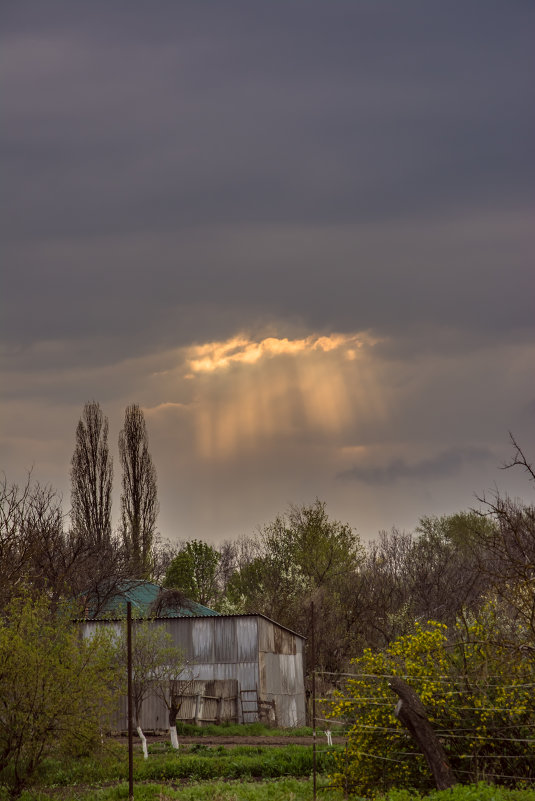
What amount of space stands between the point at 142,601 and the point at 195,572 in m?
26.0

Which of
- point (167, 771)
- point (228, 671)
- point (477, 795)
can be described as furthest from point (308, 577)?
point (477, 795)

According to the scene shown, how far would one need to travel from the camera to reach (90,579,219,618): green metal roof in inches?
1741

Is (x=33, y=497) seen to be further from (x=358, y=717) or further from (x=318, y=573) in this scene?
(x=358, y=717)

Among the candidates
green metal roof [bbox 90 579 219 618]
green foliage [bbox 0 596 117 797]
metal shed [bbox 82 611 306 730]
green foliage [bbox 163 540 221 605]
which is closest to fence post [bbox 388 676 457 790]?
green foliage [bbox 0 596 117 797]

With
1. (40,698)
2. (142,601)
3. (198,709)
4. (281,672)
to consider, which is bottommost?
(198,709)

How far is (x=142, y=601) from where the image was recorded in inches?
1810

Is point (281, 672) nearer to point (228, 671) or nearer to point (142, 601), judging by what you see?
point (228, 671)

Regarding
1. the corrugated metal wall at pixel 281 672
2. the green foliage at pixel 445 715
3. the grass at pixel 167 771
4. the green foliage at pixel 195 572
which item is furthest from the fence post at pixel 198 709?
the green foliage at pixel 195 572

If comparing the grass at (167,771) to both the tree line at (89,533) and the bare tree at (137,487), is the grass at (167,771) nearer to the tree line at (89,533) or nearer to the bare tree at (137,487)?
the tree line at (89,533)

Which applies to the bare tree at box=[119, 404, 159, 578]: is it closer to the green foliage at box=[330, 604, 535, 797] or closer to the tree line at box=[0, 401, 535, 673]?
the tree line at box=[0, 401, 535, 673]

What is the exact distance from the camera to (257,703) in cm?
3922

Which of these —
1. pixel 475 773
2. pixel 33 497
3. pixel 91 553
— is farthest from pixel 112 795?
pixel 91 553

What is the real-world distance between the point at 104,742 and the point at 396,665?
8.21m

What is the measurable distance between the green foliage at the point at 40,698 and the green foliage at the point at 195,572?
49499 mm
